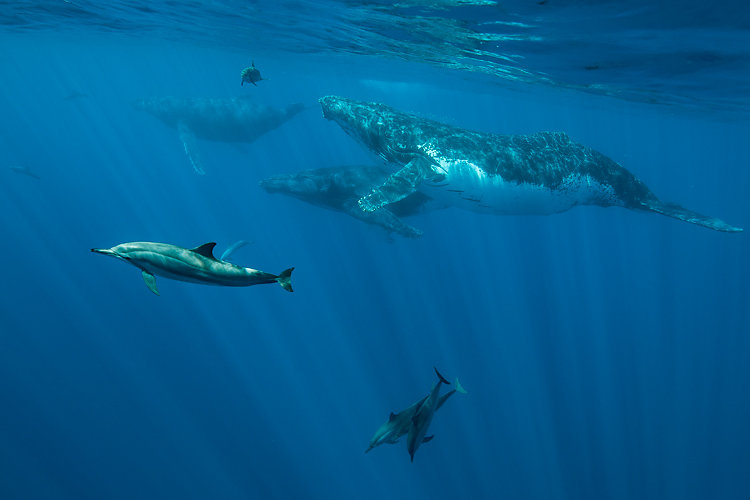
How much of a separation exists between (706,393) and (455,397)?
10988mm

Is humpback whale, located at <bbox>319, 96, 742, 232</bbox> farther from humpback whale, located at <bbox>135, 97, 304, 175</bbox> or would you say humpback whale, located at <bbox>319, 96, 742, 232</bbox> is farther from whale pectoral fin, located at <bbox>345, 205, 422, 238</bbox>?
humpback whale, located at <bbox>135, 97, 304, 175</bbox>

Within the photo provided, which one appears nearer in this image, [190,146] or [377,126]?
[377,126]

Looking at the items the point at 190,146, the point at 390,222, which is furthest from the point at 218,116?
the point at 390,222

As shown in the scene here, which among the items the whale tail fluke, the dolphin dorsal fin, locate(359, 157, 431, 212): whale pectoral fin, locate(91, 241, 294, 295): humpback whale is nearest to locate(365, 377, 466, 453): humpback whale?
locate(91, 241, 294, 295): humpback whale

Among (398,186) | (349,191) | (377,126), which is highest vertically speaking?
(377,126)

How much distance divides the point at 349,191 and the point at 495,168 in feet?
18.7

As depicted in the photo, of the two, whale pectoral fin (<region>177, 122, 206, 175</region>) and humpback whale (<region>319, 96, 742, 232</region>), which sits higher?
humpback whale (<region>319, 96, 742, 232</region>)

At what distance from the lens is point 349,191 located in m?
14.1

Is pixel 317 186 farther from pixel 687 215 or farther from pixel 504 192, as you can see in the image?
pixel 687 215

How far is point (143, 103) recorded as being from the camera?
2336 cm

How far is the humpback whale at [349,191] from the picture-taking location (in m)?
13.7

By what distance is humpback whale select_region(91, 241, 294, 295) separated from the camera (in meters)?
2.90

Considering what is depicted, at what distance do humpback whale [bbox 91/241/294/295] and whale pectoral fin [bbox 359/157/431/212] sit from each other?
5.28m

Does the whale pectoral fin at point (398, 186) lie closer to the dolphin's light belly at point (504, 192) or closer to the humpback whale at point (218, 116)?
the dolphin's light belly at point (504, 192)
